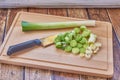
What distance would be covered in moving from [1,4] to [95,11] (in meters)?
0.39

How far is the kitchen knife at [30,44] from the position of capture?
0.62 m

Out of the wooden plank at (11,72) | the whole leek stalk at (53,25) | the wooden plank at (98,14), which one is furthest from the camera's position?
the wooden plank at (98,14)

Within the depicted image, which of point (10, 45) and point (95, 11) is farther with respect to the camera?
point (95, 11)

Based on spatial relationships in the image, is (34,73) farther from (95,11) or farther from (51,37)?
(95,11)

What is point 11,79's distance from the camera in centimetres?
58

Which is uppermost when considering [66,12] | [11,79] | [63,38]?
[66,12]

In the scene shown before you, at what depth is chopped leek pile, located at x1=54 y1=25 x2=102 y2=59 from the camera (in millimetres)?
616

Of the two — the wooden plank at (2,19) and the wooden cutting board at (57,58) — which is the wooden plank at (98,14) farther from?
the wooden plank at (2,19)

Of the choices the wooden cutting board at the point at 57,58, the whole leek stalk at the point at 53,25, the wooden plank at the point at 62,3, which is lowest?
the wooden cutting board at the point at 57,58

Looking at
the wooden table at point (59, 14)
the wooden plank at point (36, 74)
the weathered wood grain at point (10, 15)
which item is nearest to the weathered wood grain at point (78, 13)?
the wooden table at point (59, 14)

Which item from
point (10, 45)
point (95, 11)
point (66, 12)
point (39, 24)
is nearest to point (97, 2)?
point (95, 11)

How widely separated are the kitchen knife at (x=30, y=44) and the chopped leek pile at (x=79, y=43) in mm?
24

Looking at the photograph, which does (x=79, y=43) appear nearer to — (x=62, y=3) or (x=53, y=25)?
(x=53, y=25)

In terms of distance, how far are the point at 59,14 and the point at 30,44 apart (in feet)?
0.81
